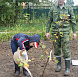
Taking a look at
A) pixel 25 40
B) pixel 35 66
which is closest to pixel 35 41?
pixel 25 40

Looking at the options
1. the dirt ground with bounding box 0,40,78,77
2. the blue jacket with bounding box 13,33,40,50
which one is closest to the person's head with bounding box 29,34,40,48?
the blue jacket with bounding box 13,33,40,50

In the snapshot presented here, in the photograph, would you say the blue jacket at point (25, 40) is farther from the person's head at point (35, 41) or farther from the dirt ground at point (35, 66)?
the dirt ground at point (35, 66)

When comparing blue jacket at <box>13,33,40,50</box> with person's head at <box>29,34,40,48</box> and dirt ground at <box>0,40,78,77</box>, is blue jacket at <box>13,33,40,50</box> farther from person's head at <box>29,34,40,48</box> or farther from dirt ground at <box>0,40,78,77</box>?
dirt ground at <box>0,40,78,77</box>

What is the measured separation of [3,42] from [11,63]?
2.74 meters

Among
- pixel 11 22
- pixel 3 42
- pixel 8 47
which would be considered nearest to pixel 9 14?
pixel 11 22

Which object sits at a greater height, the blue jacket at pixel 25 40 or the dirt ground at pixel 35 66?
the blue jacket at pixel 25 40

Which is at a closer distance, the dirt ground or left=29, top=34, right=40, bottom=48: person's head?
left=29, top=34, right=40, bottom=48: person's head

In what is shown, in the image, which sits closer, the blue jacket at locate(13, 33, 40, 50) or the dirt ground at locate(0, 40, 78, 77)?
the blue jacket at locate(13, 33, 40, 50)

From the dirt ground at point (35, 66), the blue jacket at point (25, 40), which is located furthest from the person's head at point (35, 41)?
the dirt ground at point (35, 66)

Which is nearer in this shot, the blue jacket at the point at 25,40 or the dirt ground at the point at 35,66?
the blue jacket at the point at 25,40

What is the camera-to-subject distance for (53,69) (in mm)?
4500

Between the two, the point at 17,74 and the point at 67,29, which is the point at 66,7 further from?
the point at 17,74

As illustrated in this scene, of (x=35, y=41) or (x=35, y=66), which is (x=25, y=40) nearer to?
(x=35, y=41)

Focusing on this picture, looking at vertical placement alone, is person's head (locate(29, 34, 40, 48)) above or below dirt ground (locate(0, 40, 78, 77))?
above
